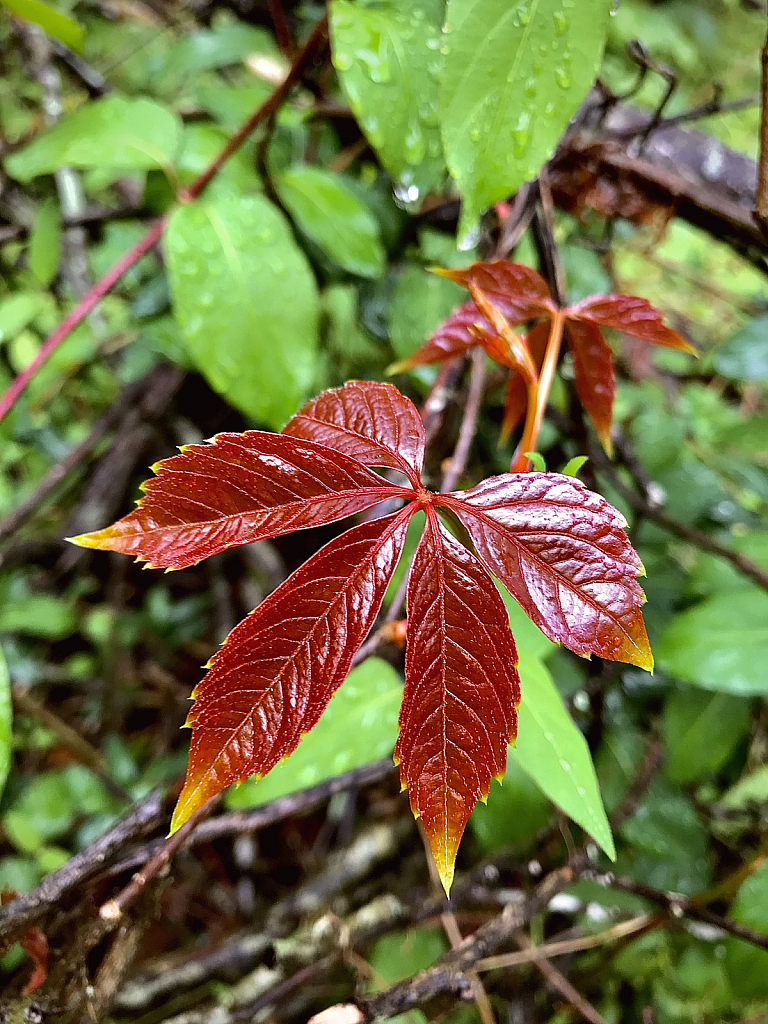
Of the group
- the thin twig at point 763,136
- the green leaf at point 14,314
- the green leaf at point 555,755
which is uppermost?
the thin twig at point 763,136

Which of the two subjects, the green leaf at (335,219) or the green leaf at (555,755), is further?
the green leaf at (335,219)

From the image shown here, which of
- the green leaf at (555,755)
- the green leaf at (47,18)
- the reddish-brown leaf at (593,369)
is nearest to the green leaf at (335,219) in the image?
the green leaf at (47,18)

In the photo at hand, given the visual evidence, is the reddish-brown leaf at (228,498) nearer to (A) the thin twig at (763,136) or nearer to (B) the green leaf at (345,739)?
(B) the green leaf at (345,739)

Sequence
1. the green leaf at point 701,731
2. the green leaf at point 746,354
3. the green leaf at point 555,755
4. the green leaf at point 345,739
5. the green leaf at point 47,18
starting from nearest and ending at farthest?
the green leaf at point 555,755 → the green leaf at point 345,739 → the green leaf at point 47,18 → the green leaf at point 701,731 → the green leaf at point 746,354

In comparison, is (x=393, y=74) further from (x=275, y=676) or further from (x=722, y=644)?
(x=722, y=644)

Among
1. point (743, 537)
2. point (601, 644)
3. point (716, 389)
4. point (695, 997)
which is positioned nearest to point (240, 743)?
point (601, 644)

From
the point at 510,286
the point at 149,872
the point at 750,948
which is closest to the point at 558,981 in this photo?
the point at 750,948
